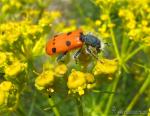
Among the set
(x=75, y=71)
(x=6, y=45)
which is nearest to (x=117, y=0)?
(x=6, y=45)

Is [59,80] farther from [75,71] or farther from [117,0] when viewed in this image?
[117,0]

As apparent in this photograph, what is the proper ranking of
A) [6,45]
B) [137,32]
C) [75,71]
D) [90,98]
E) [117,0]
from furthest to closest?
1. [90,98]
2. [117,0]
3. [137,32]
4. [6,45]
5. [75,71]

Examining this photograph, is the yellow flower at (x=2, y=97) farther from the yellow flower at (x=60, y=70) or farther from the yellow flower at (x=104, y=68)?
the yellow flower at (x=104, y=68)

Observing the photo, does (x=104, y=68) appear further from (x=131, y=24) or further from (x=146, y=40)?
(x=131, y=24)

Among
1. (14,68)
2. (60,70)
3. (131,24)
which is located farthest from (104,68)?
(131,24)

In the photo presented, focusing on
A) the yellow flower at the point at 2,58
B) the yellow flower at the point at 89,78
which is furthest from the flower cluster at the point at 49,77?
the yellow flower at the point at 2,58

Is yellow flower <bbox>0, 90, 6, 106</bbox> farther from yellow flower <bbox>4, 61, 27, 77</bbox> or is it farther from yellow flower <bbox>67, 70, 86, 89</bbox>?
yellow flower <bbox>67, 70, 86, 89</bbox>
